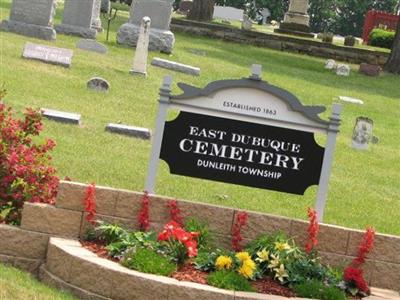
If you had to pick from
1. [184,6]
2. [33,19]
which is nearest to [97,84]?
[33,19]

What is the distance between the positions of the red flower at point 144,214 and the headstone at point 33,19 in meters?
15.2

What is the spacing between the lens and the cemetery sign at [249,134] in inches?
325

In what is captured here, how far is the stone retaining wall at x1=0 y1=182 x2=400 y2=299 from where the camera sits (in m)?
7.86

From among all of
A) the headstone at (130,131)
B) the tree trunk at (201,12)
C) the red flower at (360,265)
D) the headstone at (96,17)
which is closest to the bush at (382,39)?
the tree trunk at (201,12)

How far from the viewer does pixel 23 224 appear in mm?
7895

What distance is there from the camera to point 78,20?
25.0 metres

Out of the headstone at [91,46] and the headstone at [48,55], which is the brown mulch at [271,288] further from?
the headstone at [91,46]

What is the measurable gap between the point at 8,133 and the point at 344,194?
542 cm

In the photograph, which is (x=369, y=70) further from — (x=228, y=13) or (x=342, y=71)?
(x=228, y=13)

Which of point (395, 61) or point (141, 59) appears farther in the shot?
point (395, 61)

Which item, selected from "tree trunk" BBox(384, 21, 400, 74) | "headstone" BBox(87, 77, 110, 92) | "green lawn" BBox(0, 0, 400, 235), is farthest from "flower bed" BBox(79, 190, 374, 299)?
"tree trunk" BBox(384, 21, 400, 74)

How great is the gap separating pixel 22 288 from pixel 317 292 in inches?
87.6

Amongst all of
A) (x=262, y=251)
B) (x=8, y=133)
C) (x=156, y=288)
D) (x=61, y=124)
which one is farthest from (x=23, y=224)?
(x=61, y=124)

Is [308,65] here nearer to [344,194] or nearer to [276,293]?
[344,194]
